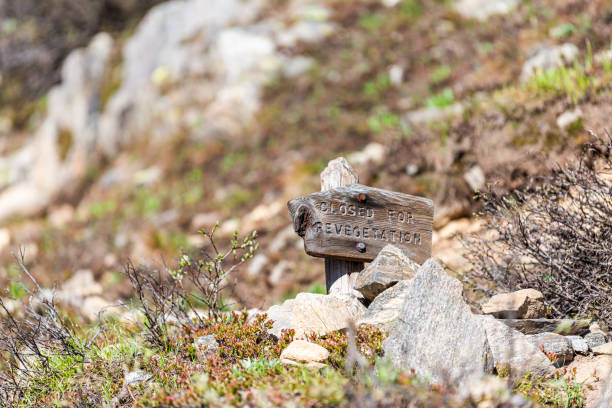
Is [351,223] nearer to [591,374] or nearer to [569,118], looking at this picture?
[591,374]

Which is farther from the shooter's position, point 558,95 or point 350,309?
point 558,95

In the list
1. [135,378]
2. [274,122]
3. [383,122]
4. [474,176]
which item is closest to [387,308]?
[135,378]

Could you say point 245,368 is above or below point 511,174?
below

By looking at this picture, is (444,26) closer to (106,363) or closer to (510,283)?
(510,283)

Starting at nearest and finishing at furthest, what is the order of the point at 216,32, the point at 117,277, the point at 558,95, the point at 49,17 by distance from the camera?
the point at 558,95, the point at 117,277, the point at 216,32, the point at 49,17

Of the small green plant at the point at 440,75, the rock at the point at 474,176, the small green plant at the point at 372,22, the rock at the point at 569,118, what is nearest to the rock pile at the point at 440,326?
the rock at the point at 474,176

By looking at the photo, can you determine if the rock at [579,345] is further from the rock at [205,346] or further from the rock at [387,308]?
the rock at [205,346]

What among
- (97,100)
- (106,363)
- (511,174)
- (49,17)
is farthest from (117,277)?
(49,17)

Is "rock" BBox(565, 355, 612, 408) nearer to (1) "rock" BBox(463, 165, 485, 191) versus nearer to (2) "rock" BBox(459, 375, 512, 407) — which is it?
(2) "rock" BBox(459, 375, 512, 407)
